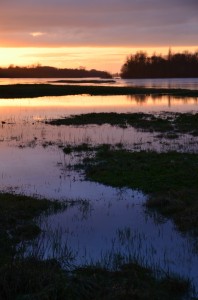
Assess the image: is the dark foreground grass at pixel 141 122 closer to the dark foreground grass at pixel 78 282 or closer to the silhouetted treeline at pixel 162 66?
the dark foreground grass at pixel 78 282

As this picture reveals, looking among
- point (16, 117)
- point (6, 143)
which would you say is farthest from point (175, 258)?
point (16, 117)

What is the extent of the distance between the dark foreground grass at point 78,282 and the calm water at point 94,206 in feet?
2.05

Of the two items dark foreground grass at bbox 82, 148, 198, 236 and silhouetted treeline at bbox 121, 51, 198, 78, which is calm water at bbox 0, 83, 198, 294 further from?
silhouetted treeline at bbox 121, 51, 198, 78

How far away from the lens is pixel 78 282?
23.5ft

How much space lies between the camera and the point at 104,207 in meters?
12.6

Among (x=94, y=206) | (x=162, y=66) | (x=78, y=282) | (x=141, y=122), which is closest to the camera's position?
(x=78, y=282)

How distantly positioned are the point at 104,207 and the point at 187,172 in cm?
453

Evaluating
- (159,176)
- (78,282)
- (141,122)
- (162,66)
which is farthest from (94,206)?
(162,66)

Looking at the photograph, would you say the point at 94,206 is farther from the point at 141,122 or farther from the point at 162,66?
the point at 162,66

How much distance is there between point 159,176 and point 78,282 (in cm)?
880

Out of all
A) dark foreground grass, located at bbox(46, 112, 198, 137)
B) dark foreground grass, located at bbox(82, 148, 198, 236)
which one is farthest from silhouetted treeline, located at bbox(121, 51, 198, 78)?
dark foreground grass, located at bbox(82, 148, 198, 236)

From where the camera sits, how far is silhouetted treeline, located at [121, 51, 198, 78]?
621 ft

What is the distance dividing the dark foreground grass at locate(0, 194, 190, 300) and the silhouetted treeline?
186m

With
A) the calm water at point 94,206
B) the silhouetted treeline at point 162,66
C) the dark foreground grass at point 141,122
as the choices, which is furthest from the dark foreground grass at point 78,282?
the silhouetted treeline at point 162,66
